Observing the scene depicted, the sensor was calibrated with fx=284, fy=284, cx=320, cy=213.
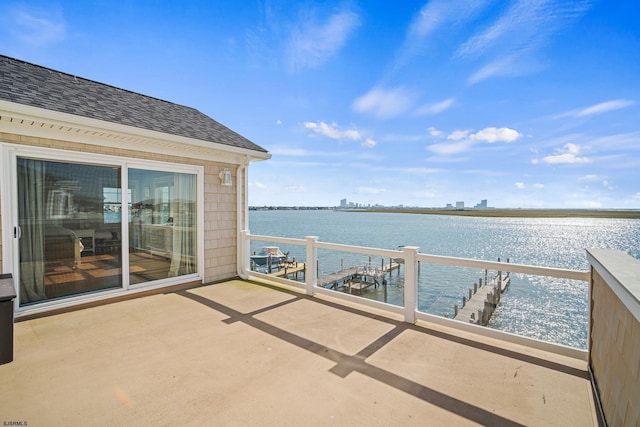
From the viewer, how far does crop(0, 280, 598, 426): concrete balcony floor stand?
1.99 meters

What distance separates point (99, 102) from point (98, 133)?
2.90ft

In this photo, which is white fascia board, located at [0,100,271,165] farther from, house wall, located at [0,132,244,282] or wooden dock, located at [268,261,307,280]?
wooden dock, located at [268,261,307,280]

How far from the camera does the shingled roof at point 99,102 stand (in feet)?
12.0

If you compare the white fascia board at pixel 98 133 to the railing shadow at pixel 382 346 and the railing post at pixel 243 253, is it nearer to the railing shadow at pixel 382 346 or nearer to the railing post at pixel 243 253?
the railing post at pixel 243 253

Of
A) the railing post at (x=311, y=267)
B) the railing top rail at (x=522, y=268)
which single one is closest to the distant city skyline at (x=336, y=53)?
the railing post at (x=311, y=267)

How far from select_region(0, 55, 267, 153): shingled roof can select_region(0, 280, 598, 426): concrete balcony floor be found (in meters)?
2.74

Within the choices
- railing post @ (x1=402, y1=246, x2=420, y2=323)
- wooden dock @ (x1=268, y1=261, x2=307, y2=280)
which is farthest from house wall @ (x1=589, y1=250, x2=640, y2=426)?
wooden dock @ (x1=268, y1=261, x2=307, y2=280)

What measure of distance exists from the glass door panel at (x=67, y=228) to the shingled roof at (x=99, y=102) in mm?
752

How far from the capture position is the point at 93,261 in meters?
4.12

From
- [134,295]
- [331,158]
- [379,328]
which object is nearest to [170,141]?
[134,295]

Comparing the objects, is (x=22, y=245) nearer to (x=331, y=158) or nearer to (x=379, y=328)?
(x=379, y=328)

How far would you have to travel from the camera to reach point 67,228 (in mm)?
3877

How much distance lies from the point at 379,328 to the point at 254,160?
13.4ft

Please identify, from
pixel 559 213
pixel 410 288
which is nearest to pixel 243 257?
pixel 410 288
